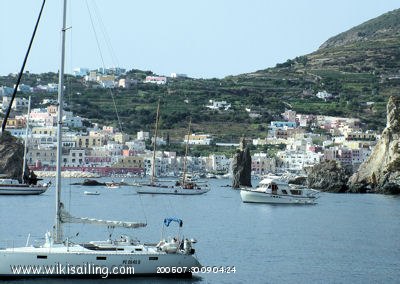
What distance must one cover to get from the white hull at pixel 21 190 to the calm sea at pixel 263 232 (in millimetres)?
2480

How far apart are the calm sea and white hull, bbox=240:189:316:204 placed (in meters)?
1.75

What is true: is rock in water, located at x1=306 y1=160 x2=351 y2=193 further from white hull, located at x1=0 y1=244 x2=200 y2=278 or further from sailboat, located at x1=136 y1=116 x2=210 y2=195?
white hull, located at x1=0 y1=244 x2=200 y2=278

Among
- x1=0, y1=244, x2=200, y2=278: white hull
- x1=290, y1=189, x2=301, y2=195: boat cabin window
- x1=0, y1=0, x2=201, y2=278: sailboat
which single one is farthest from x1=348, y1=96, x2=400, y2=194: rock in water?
x1=0, y1=244, x2=200, y2=278: white hull

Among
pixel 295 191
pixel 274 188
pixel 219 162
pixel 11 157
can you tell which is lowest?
pixel 219 162

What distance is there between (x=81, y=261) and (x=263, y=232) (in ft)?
79.9

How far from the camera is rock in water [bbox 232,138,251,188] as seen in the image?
130 metres

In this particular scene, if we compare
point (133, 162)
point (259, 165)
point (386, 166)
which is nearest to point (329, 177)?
point (386, 166)

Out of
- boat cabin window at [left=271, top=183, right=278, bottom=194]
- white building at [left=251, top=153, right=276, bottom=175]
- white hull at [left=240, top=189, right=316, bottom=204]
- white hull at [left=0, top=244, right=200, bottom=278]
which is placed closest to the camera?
white hull at [left=0, top=244, right=200, bottom=278]

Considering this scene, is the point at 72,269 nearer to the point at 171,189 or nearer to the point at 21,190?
the point at 21,190

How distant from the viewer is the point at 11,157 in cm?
11275

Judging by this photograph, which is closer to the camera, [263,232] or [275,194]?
[263,232]

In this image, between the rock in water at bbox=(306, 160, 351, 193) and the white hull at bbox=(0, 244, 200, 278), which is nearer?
the white hull at bbox=(0, 244, 200, 278)

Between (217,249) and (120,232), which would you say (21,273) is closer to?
(217,249)

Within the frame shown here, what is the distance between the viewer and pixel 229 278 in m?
40.2
